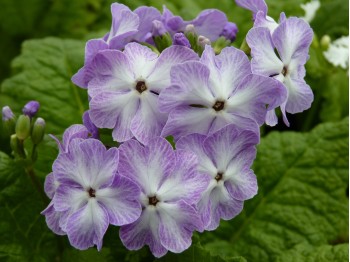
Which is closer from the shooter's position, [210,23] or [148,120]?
[148,120]

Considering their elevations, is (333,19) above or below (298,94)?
below

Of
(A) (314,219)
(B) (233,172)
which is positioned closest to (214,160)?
(B) (233,172)

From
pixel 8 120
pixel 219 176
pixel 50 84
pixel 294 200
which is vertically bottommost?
pixel 294 200

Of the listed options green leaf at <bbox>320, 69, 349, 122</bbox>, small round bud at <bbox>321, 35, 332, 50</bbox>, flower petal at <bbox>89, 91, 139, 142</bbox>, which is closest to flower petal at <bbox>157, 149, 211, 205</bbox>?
flower petal at <bbox>89, 91, 139, 142</bbox>

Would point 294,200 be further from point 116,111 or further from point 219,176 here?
point 116,111

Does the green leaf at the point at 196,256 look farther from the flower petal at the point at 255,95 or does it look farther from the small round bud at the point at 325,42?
the small round bud at the point at 325,42

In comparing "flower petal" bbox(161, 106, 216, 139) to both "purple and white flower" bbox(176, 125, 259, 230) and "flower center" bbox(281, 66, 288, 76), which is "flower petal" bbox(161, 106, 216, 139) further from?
"flower center" bbox(281, 66, 288, 76)

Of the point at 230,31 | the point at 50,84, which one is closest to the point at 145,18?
the point at 230,31
